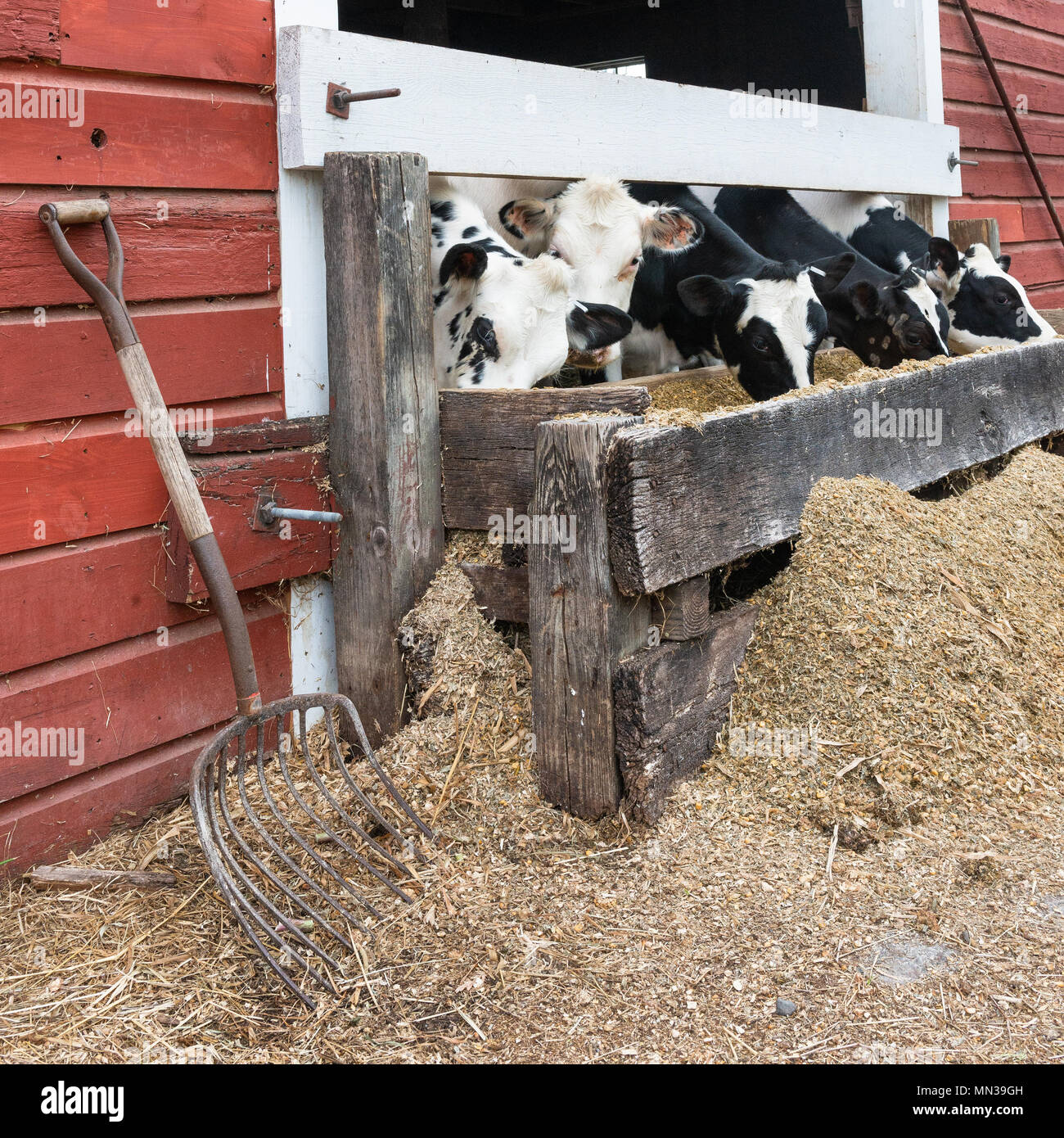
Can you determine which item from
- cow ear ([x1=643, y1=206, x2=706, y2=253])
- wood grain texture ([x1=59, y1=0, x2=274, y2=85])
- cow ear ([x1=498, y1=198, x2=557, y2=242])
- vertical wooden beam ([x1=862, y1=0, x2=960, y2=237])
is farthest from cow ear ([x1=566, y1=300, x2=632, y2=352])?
vertical wooden beam ([x1=862, y1=0, x2=960, y2=237])

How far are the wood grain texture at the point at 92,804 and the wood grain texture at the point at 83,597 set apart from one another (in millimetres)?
308

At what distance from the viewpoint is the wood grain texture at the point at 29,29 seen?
2242 millimetres

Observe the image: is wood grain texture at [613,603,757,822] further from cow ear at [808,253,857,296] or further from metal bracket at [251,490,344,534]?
cow ear at [808,253,857,296]

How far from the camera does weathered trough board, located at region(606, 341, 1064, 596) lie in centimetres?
251

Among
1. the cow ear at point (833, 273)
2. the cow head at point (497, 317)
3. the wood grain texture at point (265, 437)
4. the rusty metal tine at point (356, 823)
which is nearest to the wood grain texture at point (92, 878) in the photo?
the rusty metal tine at point (356, 823)

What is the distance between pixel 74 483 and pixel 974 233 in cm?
587

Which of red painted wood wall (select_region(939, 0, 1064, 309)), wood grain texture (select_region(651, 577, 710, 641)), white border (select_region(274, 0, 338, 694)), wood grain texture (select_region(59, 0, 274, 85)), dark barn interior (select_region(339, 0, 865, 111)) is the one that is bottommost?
wood grain texture (select_region(651, 577, 710, 641))

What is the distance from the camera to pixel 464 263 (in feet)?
12.0

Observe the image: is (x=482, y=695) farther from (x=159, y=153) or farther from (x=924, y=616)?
(x=159, y=153)

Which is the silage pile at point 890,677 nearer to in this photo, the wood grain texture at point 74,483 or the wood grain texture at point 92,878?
the wood grain texture at point 92,878

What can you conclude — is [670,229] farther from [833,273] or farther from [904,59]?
[904,59]

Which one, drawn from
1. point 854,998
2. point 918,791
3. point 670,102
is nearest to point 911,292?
point 670,102

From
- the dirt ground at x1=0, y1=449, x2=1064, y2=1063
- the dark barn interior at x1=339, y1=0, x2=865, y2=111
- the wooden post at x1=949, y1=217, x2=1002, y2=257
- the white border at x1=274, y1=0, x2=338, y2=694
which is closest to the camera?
the dirt ground at x1=0, y1=449, x2=1064, y2=1063

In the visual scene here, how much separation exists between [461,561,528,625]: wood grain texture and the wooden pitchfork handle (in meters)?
0.68
